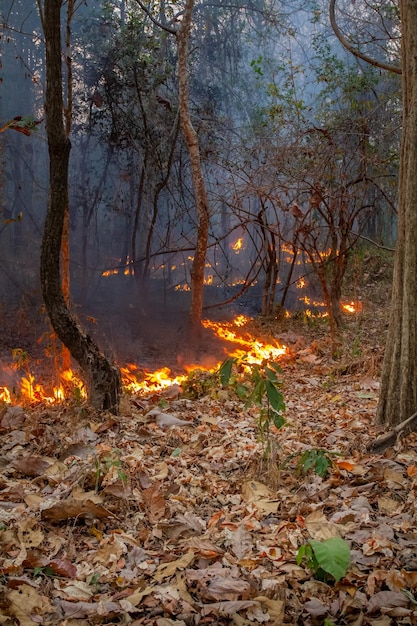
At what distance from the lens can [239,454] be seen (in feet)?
12.8

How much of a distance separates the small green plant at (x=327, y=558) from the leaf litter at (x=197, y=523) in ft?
0.12

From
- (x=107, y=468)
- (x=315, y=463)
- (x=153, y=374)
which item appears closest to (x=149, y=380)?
(x=153, y=374)

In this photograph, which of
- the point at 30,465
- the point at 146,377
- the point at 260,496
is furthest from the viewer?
the point at 146,377

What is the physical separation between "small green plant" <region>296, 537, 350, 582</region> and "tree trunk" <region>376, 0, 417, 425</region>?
1976mm

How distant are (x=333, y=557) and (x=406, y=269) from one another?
239cm

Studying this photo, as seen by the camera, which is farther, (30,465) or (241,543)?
(30,465)

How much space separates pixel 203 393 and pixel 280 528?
135 inches

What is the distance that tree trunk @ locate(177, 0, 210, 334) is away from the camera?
8870mm

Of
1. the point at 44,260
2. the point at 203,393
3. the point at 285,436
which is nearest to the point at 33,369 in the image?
the point at 203,393

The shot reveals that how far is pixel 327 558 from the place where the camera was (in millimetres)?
2168

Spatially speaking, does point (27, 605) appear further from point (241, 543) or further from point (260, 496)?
point (260, 496)

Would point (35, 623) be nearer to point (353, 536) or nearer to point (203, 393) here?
point (353, 536)

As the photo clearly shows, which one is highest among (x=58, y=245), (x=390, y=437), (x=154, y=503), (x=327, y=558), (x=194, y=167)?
(x=194, y=167)

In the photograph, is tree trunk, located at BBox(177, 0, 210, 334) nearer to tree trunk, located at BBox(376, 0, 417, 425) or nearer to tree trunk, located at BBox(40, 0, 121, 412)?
tree trunk, located at BBox(40, 0, 121, 412)
